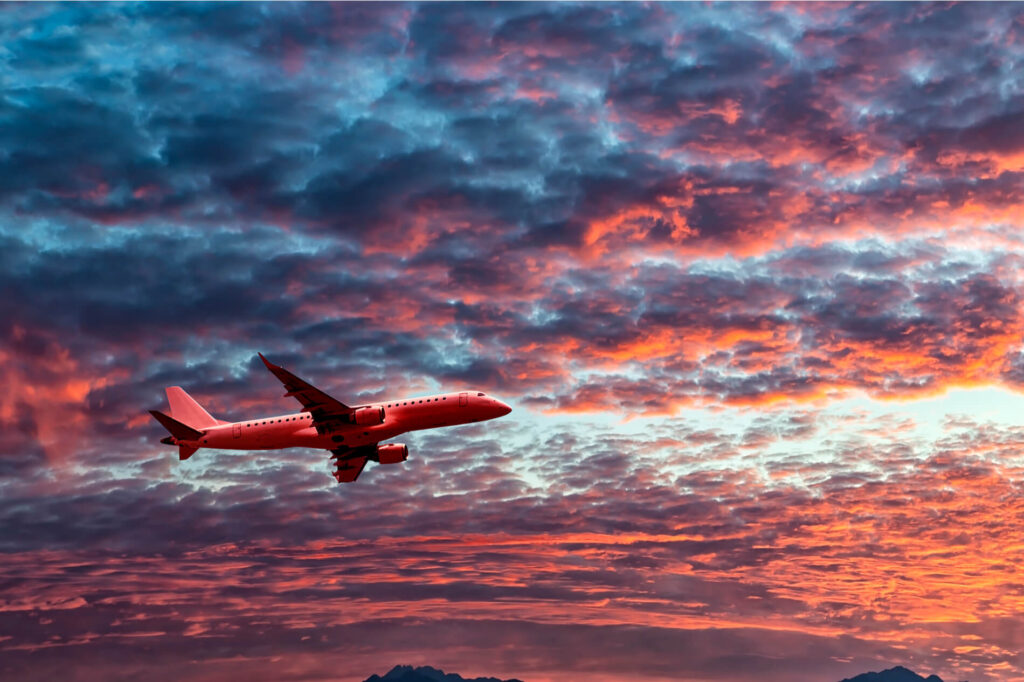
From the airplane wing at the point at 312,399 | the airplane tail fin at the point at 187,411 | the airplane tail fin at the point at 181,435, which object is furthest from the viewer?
the airplane tail fin at the point at 187,411

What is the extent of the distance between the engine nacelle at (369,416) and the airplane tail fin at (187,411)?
24.4 meters

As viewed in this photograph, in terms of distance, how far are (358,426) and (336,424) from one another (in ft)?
9.51

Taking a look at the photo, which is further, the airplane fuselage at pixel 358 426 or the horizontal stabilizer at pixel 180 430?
the horizontal stabilizer at pixel 180 430

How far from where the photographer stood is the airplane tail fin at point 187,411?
12156cm

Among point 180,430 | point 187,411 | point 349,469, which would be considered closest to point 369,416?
point 349,469

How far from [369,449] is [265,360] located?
29.5m

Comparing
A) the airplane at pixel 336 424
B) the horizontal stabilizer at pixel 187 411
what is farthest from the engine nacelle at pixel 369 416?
the horizontal stabilizer at pixel 187 411

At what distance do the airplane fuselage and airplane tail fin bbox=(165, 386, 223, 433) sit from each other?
13.2 ft

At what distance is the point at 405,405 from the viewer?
106 metres

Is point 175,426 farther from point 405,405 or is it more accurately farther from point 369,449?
point 405,405

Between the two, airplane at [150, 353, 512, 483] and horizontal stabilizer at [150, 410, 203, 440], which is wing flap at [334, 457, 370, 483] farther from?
horizontal stabilizer at [150, 410, 203, 440]

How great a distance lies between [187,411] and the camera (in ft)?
406

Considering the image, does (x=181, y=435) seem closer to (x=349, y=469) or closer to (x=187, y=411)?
(x=187, y=411)

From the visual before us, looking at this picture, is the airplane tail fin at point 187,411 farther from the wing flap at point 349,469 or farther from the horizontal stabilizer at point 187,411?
the wing flap at point 349,469
